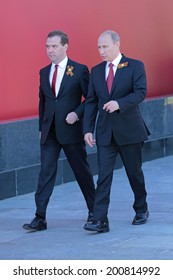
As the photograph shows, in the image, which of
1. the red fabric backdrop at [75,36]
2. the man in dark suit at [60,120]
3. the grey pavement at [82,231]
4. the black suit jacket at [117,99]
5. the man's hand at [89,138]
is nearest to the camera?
the grey pavement at [82,231]

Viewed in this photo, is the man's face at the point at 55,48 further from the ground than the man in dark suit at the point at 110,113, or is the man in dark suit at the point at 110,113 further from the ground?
the man's face at the point at 55,48

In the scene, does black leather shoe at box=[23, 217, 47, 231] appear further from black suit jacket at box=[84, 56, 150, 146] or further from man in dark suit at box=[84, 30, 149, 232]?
black suit jacket at box=[84, 56, 150, 146]

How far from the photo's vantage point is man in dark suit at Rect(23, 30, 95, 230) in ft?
30.3

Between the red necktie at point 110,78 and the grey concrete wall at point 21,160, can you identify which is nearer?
the red necktie at point 110,78

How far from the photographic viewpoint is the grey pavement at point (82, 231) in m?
8.25

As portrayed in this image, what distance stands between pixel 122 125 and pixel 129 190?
2.56m

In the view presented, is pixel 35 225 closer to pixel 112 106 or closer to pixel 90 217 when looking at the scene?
pixel 90 217

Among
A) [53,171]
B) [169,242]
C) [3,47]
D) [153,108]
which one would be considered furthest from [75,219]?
[153,108]

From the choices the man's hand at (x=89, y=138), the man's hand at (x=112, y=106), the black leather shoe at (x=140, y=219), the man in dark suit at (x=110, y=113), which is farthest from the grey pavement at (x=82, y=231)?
the man's hand at (x=112, y=106)

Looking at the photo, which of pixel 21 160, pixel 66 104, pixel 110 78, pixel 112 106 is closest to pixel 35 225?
pixel 66 104

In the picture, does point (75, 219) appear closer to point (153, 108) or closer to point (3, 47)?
point (3, 47)

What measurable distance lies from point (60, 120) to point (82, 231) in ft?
3.39

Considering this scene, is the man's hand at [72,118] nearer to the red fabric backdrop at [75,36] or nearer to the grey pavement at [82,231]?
the grey pavement at [82,231]

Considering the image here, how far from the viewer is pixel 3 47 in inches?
442
